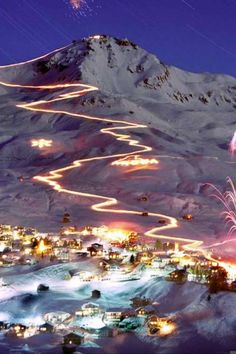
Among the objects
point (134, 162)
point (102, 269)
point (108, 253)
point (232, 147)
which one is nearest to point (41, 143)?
point (134, 162)

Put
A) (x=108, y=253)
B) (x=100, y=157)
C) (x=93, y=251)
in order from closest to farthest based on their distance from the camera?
(x=108, y=253), (x=93, y=251), (x=100, y=157)

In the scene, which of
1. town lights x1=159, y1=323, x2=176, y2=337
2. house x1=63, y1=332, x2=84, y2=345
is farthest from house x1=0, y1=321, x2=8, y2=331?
town lights x1=159, y1=323, x2=176, y2=337

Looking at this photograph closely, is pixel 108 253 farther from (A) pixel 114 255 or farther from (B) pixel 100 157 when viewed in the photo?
(B) pixel 100 157

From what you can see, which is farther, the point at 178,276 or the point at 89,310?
the point at 178,276

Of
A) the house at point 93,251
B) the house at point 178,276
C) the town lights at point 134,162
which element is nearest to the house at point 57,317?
the house at point 178,276

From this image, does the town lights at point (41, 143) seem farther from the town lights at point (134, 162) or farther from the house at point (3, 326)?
the house at point (3, 326)

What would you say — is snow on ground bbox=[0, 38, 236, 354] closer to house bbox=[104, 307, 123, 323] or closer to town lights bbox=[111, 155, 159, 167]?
town lights bbox=[111, 155, 159, 167]
